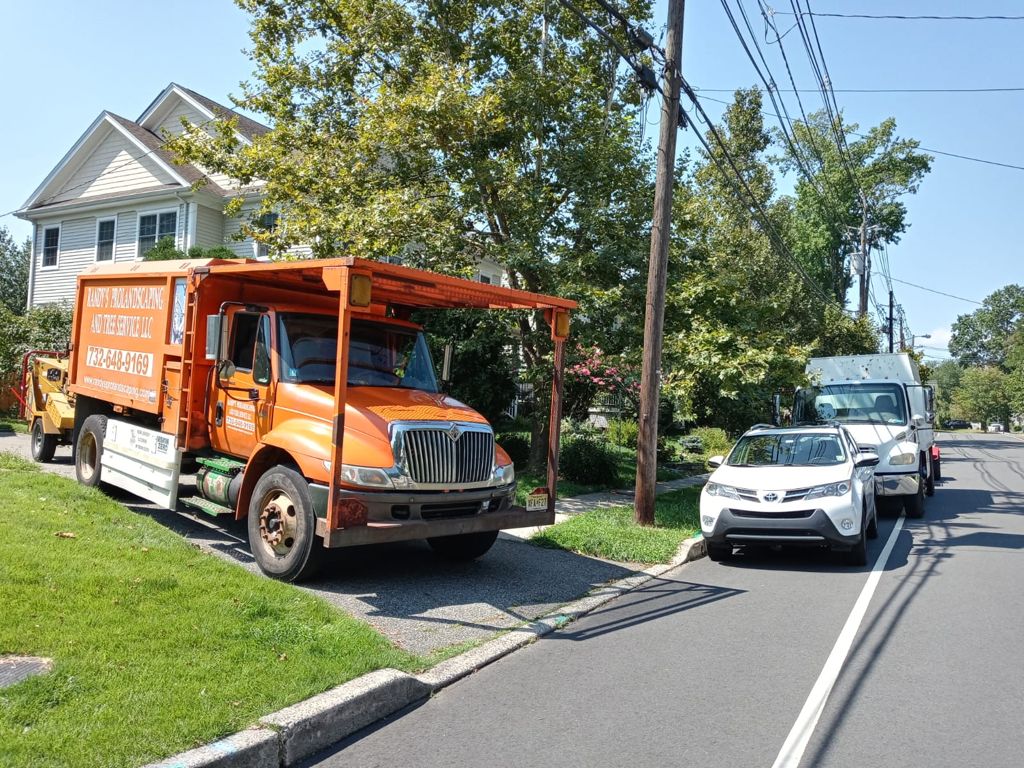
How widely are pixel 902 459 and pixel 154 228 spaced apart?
20696mm

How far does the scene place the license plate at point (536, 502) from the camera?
7.91 metres

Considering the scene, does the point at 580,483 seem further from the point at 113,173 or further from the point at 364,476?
the point at 113,173

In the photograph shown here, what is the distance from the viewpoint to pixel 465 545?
27.5 feet

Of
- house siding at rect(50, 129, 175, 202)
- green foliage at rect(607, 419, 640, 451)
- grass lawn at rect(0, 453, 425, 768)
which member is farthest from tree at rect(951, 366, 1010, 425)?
grass lawn at rect(0, 453, 425, 768)

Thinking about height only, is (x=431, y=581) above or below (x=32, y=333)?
below

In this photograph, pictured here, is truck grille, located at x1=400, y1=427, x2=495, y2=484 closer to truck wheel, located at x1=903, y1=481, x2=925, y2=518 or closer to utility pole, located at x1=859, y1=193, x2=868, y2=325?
truck wheel, located at x1=903, y1=481, x2=925, y2=518

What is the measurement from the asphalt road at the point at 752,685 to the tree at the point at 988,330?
13180cm

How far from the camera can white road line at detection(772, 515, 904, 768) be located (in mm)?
4180

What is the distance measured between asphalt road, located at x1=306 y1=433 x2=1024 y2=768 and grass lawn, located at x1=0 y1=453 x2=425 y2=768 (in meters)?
0.67

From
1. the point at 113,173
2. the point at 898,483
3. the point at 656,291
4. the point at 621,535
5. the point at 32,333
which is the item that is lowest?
the point at 621,535

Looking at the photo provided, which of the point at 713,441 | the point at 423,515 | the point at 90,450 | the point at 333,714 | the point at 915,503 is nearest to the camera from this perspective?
the point at 333,714

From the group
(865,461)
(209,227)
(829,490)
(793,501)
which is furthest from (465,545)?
(209,227)

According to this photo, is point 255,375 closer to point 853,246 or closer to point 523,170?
point 523,170

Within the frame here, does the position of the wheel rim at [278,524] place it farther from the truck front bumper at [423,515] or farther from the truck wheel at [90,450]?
the truck wheel at [90,450]
